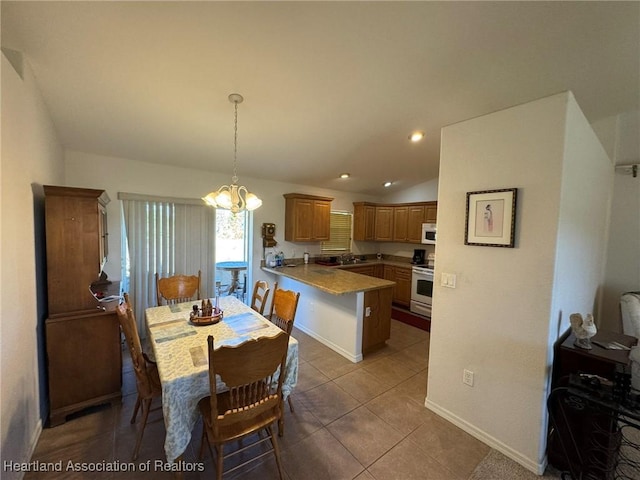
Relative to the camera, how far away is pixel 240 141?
10.1ft

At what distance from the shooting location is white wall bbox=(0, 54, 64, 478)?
141 cm

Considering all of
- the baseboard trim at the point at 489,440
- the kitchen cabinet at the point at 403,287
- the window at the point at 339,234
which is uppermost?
the window at the point at 339,234

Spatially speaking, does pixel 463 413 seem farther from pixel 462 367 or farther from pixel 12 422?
pixel 12 422

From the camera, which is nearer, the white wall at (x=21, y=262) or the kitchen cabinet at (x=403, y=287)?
the white wall at (x=21, y=262)

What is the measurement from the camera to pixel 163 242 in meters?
3.57

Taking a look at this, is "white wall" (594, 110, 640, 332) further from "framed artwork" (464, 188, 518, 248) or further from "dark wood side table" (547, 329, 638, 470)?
"framed artwork" (464, 188, 518, 248)

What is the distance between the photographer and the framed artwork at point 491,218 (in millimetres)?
1786

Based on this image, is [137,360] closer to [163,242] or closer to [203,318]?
[203,318]

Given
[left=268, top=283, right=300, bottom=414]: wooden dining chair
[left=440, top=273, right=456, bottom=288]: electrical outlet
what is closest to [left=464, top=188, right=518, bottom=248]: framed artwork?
[left=440, top=273, right=456, bottom=288]: electrical outlet

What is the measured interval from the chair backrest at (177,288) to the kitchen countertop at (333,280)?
1338 millimetres

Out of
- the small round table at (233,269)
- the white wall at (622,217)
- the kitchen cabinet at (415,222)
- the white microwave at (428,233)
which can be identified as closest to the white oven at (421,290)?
the white microwave at (428,233)

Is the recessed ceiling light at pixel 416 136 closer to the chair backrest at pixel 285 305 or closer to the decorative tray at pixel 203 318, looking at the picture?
the chair backrest at pixel 285 305

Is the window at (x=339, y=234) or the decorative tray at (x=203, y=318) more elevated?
the window at (x=339, y=234)

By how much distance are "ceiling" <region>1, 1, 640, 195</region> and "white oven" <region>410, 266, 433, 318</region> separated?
9.05 ft
